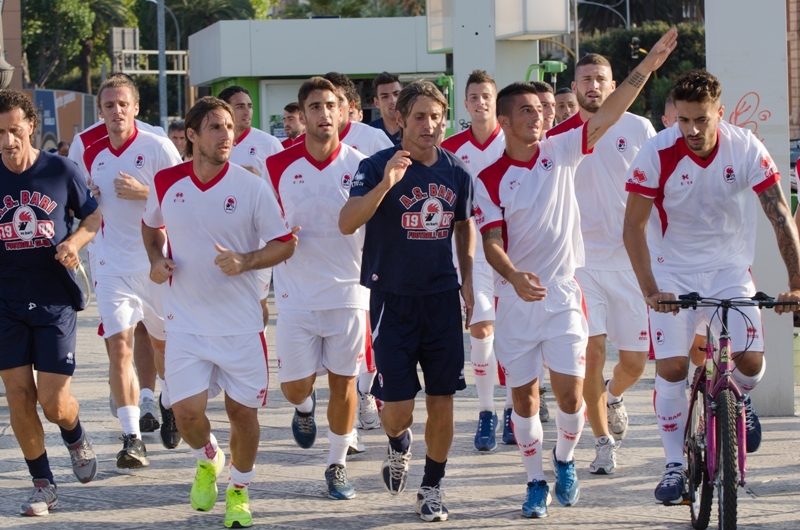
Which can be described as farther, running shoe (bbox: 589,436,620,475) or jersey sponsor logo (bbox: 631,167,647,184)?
running shoe (bbox: 589,436,620,475)

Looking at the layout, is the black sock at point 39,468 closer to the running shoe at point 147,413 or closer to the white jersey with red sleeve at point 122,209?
the white jersey with red sleeve at point 122,209

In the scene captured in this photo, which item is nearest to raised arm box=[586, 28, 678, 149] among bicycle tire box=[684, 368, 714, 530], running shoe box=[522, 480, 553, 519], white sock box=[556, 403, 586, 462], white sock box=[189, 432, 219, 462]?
bicycle tire box=[684, 368, 714, 530]

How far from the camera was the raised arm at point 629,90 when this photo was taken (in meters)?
6.14

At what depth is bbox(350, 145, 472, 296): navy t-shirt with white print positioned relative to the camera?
6.25m

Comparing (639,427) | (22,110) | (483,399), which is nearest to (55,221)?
(22,110)

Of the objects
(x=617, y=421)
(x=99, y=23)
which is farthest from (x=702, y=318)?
(x=99, y=23)

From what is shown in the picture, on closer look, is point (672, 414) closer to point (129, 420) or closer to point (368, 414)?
point (368, 414)

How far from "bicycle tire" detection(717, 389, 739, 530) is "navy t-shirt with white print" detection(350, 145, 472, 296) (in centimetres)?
162

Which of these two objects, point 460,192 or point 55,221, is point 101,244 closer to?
point 55,221

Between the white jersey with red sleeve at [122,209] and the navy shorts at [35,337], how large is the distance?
125 centimetres

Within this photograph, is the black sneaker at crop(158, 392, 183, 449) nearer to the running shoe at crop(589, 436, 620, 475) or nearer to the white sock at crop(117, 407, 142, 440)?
the white sock at crop(117, 407, 142, 440)

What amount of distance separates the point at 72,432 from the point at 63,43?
6179 cm

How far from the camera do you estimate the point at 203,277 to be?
20.6 ft

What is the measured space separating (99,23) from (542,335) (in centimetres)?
6635
